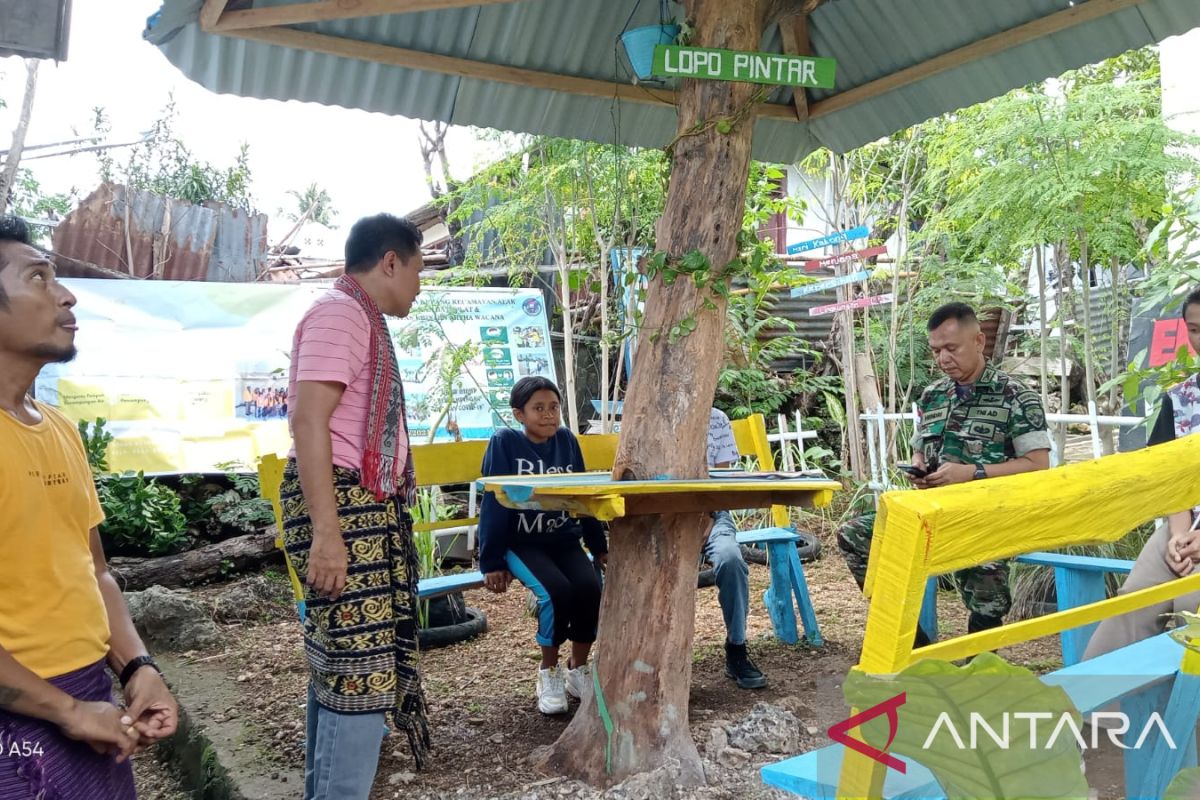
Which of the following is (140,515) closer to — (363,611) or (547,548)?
(547,548)

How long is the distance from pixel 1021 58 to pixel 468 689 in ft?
12.1

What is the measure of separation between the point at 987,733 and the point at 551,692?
9.76ft

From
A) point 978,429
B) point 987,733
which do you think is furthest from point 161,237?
point 987,733

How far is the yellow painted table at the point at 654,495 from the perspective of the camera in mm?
2338

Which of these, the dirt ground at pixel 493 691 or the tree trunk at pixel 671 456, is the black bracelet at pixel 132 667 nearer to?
the dirt ground at pixel 493 691

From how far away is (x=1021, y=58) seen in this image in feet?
12.8

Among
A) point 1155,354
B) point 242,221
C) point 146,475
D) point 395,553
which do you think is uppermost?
point 242,221

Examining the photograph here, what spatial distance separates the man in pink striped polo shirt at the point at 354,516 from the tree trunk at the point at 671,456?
59 cm

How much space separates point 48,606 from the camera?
1.72 m

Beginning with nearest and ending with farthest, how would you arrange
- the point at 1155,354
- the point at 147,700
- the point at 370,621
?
the point at 147,700
the point at 370,621
the point at 1155,354

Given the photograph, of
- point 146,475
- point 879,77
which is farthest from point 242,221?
point 879,77

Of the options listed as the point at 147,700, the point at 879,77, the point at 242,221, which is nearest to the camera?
the point at 147,700

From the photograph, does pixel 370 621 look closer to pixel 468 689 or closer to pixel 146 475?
pixel 468 689

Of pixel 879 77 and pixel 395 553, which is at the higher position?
pixel 879 77
